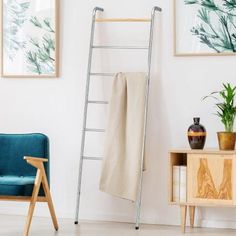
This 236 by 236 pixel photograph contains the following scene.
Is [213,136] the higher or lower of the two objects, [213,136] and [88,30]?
the lower

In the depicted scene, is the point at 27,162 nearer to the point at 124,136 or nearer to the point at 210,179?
the point at 124,136

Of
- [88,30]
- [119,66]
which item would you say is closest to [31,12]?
[88,30]

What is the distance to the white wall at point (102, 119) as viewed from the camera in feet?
19.2

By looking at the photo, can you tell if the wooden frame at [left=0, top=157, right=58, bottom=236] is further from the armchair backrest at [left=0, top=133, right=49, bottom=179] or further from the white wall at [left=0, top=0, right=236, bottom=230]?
the white wall at [left=0, top=0, right=236, bottom=230]

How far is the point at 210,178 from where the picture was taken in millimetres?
5430

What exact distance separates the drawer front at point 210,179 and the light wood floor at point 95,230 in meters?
0.31

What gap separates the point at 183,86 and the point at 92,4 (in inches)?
44.7

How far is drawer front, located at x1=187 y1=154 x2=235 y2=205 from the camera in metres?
5.39

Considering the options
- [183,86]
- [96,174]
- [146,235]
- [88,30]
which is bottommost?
[146,235]

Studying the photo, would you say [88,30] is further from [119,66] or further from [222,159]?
[222,159]

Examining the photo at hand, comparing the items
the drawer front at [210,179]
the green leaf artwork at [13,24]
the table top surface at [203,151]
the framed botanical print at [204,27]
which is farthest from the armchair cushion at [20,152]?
the framed botanical print at [204,27]

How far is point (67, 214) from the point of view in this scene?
247 inches

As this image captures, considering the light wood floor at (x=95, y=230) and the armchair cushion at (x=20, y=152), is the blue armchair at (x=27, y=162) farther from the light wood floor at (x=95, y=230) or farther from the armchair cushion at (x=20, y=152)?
the light wood floor at (x=95, y=230)

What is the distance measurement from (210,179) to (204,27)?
131 centimetres
